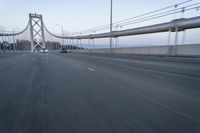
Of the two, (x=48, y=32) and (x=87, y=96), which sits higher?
(x=48, y=32)

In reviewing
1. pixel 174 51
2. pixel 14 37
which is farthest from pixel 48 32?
pixel 174 51

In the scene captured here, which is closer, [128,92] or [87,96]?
[87,96]

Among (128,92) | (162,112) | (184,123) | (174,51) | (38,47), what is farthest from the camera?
(38,47)

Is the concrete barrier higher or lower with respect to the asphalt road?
higher

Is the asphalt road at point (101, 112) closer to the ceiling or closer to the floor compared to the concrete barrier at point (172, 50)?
closer to the floor

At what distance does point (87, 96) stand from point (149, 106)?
1.63 meters

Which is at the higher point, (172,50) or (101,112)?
(172,50)

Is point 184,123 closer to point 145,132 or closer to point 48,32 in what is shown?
point 145,132

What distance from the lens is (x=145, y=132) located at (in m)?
2.37

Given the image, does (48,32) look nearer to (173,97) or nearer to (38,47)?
(38,47)

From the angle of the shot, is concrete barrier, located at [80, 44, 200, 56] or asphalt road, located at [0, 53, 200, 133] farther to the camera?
concrete barrier, located at [80, 44, 200, 56]

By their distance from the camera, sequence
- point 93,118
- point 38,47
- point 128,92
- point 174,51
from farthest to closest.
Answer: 1. point 38,47
2. point 174,51
3. point 128,92
4. point 93,118

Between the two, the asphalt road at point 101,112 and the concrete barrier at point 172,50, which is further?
the concrete barrier at point 172,50

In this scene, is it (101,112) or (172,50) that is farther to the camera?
(172,50)
